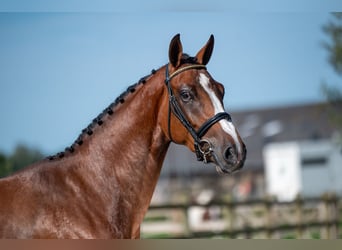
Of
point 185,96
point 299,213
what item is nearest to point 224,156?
point 185,96

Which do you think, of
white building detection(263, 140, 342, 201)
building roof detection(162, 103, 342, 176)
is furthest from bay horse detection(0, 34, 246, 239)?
building roof detection(162, 103, 342, 176)

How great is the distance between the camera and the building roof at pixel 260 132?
15.6m

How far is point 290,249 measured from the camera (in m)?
1.77

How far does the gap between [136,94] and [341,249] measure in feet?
3.40

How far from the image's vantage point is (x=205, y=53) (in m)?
2.38

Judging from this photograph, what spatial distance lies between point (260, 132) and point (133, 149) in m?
16.5

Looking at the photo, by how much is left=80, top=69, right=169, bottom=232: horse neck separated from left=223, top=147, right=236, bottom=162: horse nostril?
0.28m

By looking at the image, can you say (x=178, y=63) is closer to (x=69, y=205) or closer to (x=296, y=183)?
(x=69, y=205)

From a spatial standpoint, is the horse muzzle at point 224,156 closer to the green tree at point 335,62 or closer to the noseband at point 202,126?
the noseband at point 202,126

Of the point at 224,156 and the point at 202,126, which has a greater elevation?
the point at 202,126

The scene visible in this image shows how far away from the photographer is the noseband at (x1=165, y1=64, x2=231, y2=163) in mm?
2207

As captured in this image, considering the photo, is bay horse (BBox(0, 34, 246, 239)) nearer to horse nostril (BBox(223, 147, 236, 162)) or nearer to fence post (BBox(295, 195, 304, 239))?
horse nostril (BBox(223, 147, 236, 162))

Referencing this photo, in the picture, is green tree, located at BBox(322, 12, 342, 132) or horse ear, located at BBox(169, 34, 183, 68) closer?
horse ear, located at BBox(169, 34, 183, 68)

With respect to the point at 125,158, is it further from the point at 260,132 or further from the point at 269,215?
the point at 260,132
